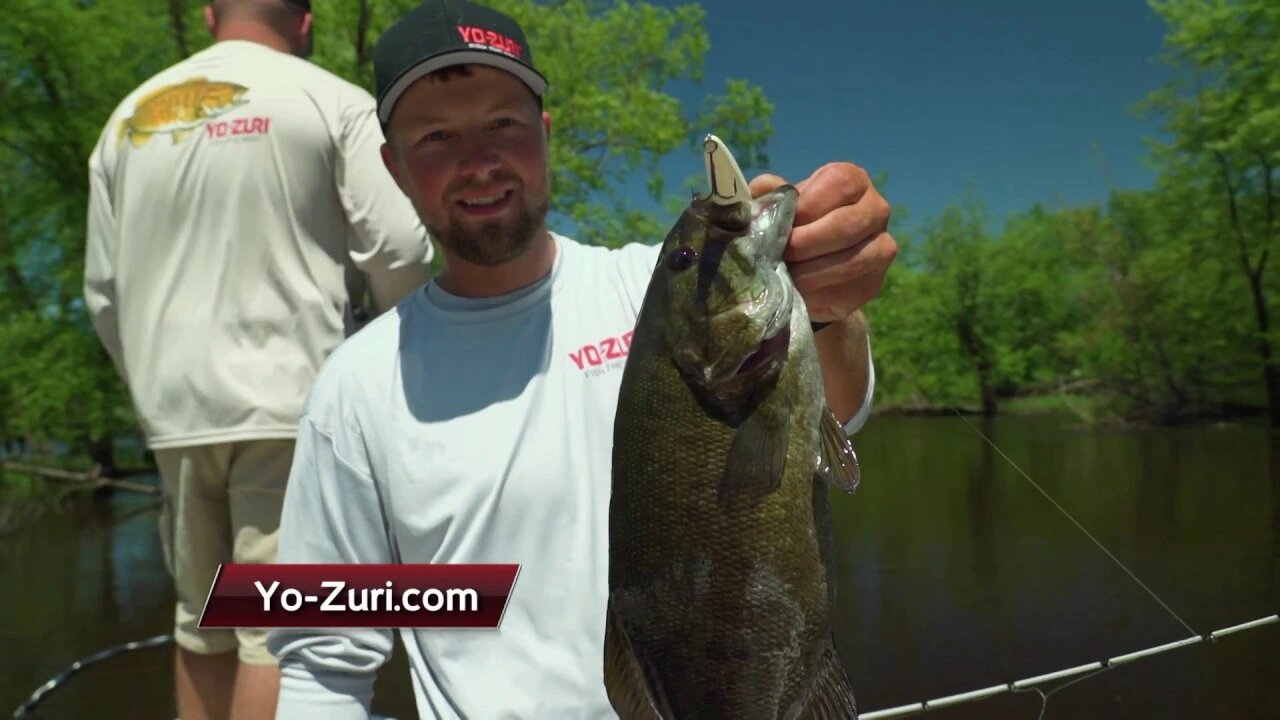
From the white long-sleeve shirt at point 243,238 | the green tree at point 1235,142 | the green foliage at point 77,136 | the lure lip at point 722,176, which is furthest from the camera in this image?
the green tree at point 1235,142

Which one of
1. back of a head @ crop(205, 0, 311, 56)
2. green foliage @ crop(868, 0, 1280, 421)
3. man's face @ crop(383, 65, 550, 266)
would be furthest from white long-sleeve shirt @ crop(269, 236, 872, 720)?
green foliage @ crop(868, 0, 1280, 421)

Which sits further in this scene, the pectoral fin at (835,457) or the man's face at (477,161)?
the man's face at (477,161)

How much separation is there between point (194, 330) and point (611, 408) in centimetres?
155

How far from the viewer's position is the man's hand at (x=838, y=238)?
1454mm

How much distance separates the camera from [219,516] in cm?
294

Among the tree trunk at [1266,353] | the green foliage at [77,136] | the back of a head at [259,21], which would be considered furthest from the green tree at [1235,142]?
the back of a head at [259,21]

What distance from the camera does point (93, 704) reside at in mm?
7629

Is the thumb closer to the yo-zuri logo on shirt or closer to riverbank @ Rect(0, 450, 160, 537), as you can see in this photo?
the yo-zuri logo on shirt

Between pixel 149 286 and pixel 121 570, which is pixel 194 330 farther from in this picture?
pixel 121 570

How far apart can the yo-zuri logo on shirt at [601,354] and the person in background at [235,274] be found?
3.79 ft

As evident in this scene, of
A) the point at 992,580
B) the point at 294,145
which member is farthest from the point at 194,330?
the point at 992,580

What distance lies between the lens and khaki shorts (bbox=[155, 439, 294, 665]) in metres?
2.77

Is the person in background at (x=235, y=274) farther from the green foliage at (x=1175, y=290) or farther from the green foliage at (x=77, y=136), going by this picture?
the green foliage at (x=1175, y=290)

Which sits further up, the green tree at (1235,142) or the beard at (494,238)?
the green tree at (1235,142)
